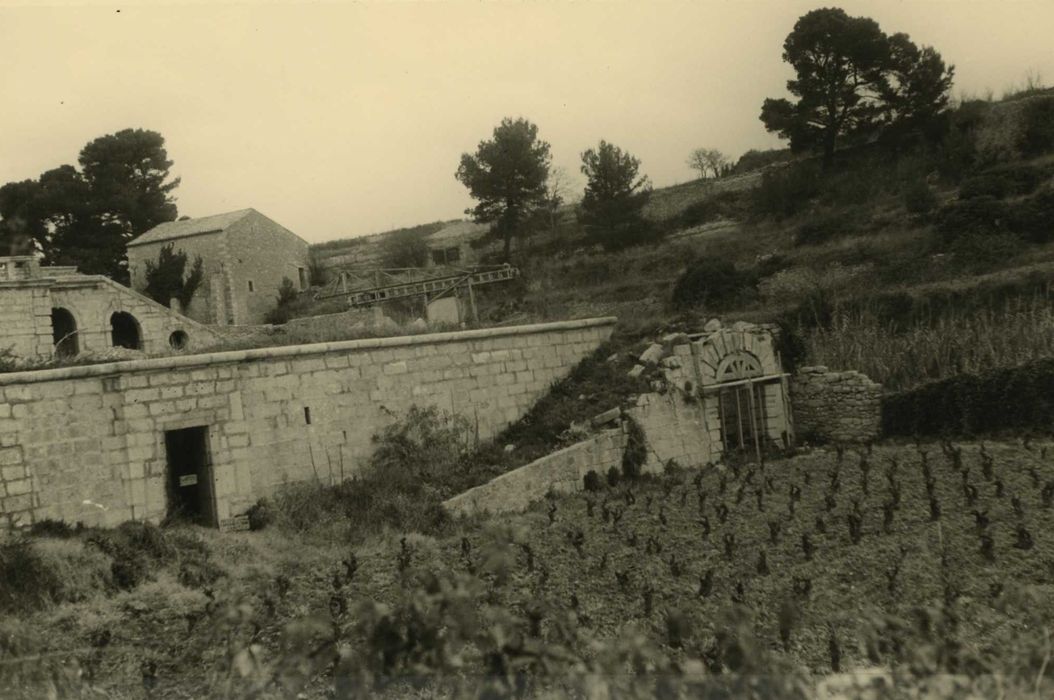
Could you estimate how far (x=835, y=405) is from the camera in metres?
15.4

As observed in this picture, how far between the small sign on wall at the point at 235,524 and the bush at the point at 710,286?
1266 centimetres

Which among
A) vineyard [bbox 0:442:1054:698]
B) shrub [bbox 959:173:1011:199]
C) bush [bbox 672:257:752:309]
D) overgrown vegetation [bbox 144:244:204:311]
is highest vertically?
overgrown vegetation [bbox 144:244:204:311]

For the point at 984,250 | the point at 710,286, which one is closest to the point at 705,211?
the point at 710,286

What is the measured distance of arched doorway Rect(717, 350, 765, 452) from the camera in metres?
15.1

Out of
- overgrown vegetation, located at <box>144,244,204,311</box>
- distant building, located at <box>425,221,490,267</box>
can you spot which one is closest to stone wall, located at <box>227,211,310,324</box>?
overgrown vegetation, located at <box>144,244,204,311</box>

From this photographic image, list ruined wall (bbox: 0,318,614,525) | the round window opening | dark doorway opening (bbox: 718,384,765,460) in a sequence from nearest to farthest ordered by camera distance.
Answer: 1. ruined wall (bbox: 0,318,614,525)
2. dark doorway opening (bbox: 718,384,765,460)
3. the round window opening

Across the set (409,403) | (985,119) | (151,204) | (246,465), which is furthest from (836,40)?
(151,204)

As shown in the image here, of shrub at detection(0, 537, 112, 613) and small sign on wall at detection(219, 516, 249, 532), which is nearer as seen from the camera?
shrub at detection(0, 537, 112, 613)

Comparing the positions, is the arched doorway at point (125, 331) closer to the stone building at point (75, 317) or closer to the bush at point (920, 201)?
the stone building at point (75, 317)

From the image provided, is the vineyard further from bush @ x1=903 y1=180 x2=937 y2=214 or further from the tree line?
the tree line

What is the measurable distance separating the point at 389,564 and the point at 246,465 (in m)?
3.92

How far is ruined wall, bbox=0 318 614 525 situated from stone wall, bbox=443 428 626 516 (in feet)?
6.00

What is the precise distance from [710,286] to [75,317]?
18.9 metres

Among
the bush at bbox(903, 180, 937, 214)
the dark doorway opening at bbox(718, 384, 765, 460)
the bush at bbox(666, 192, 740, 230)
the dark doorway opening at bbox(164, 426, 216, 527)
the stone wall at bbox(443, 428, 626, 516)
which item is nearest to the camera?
the dark doorway opening at bbox(164, 426, 216, 527)
